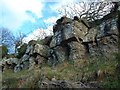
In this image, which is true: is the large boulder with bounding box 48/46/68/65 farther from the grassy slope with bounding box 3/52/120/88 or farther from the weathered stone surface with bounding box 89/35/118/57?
the weathered stone surface with bounding box 89/35/118/57

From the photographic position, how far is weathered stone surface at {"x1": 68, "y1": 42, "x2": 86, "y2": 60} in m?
13.9

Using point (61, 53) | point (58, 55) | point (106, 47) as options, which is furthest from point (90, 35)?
point (58, 55)

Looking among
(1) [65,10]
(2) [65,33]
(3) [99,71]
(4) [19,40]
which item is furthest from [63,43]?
(4) [19,40]

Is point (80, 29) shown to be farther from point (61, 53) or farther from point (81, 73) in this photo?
point (81, 73)

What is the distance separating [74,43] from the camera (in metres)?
14.1

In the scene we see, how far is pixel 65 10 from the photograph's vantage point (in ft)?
84.4

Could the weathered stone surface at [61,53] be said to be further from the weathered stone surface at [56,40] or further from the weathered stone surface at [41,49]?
the weathered stone surface at [41,49]

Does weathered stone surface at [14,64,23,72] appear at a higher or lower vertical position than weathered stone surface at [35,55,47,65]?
lower

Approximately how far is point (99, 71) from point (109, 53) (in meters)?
2.17

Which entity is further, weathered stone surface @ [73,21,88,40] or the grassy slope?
weathered stone surface @ [73,21,88,40]

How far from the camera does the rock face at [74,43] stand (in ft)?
42.9

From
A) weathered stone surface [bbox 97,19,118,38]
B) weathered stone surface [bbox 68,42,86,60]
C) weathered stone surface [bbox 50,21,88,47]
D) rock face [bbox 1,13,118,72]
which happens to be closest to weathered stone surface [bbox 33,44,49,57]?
rock face [bbox 1,13,118,72]

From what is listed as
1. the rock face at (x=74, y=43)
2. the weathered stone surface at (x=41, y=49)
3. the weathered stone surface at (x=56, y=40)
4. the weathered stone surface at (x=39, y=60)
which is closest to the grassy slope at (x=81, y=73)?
the rock face at (x=74, y=43)

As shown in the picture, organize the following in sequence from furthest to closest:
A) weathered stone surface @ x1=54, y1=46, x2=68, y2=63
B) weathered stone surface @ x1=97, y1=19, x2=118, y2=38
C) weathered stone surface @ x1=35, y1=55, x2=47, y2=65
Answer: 1. weathered stone surface @ x1=35, y1=55, x2=47, y2=65
2. weathered stone surface @ x1=54, y1=46, x2=68, y2=63
3. weathered stone surface @ x1=97, y1=19, x2=118, y2=38
